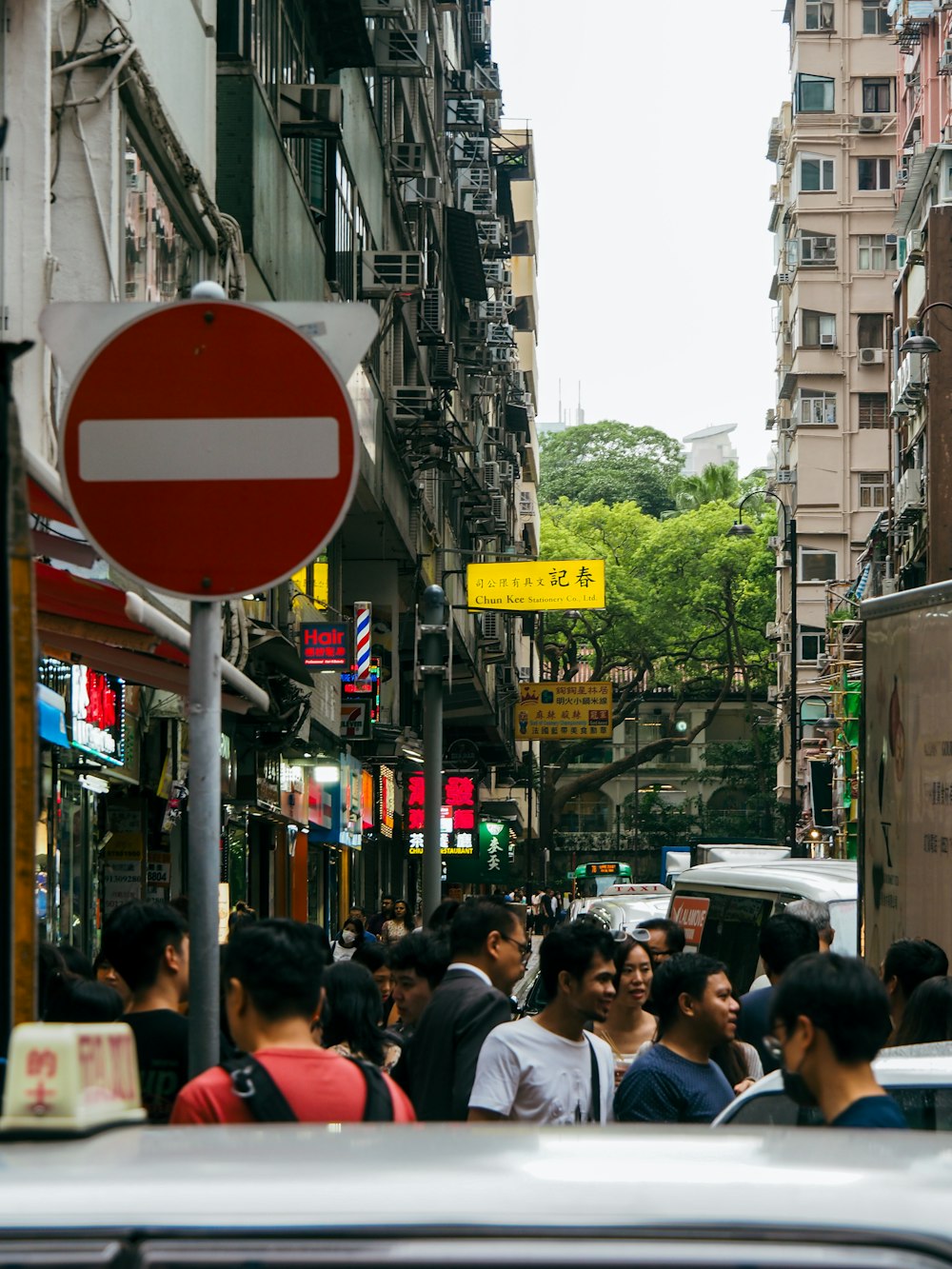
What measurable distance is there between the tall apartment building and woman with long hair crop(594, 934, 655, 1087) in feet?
225

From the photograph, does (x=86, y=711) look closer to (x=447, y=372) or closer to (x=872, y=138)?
(x=447, y=372)

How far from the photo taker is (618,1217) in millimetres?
1988

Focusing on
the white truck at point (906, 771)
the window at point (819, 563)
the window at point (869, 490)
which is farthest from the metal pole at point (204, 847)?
the window at point (869, 490)

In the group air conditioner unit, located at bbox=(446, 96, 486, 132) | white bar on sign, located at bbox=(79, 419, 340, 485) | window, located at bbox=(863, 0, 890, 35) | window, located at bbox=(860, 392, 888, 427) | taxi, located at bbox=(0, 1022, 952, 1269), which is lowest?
taxi, located at bbox=(0, 1022, 952, 1269)

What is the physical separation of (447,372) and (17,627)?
3163cm

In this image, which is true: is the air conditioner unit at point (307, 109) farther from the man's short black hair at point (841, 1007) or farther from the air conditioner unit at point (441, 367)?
the man's short black hair at point (841, 1007)

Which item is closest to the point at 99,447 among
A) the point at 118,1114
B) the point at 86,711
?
the point at 118,1114

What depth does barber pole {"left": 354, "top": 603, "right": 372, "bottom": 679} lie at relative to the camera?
25.5m

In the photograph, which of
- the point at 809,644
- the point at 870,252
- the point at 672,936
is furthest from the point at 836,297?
the point at 672,936

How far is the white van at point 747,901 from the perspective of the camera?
43.8 feet

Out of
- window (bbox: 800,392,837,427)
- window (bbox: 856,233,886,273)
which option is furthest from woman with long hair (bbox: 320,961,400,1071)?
window (bbox: 856,233,886,273)

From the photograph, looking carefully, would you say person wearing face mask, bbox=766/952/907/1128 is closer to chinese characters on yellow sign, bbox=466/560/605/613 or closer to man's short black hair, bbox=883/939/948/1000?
man's short black hair, bbox=883/939/948/1000

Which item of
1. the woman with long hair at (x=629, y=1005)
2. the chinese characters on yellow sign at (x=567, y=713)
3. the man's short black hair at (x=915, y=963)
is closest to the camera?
the man's short black hair at (x=915, y=963)

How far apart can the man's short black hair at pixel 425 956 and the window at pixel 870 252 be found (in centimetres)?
7310
